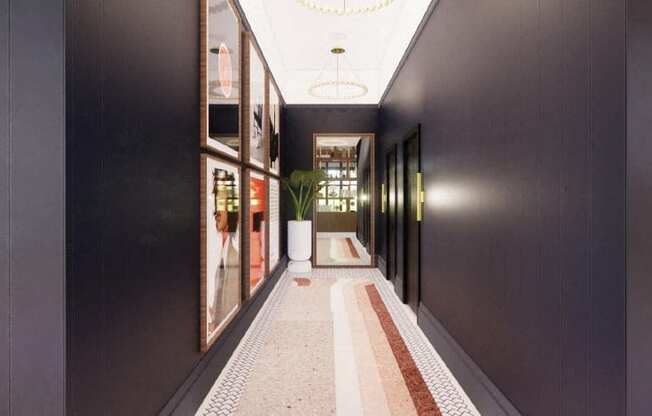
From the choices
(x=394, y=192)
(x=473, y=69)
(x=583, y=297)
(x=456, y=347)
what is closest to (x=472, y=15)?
(x=473, y=69)

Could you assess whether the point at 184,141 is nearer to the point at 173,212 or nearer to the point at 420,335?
the point at 173,212

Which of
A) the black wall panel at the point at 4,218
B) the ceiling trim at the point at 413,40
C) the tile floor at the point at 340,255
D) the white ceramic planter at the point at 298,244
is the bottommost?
the tile floor at the point at 340,255

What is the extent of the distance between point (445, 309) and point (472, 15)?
82.2 inches

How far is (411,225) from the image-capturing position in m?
4.18

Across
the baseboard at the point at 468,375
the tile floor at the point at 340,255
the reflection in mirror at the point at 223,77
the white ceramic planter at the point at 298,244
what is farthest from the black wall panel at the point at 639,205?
the tile floor at the point at 340,255

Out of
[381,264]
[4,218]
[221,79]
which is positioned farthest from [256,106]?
[381,264]

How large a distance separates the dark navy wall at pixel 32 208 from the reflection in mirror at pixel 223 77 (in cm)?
111

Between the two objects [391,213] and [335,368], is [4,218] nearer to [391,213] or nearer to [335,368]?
[335,368]

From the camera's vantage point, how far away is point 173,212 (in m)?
1.82

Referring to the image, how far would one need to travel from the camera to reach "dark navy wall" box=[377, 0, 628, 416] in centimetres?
120

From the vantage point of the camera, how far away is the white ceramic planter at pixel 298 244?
6148mm

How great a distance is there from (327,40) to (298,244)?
10.3 ft

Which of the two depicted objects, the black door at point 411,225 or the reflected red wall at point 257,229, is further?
the black door at point 411,225

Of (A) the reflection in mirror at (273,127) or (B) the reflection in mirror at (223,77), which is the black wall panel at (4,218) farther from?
(A) the reflection in mirror at (273,127)
